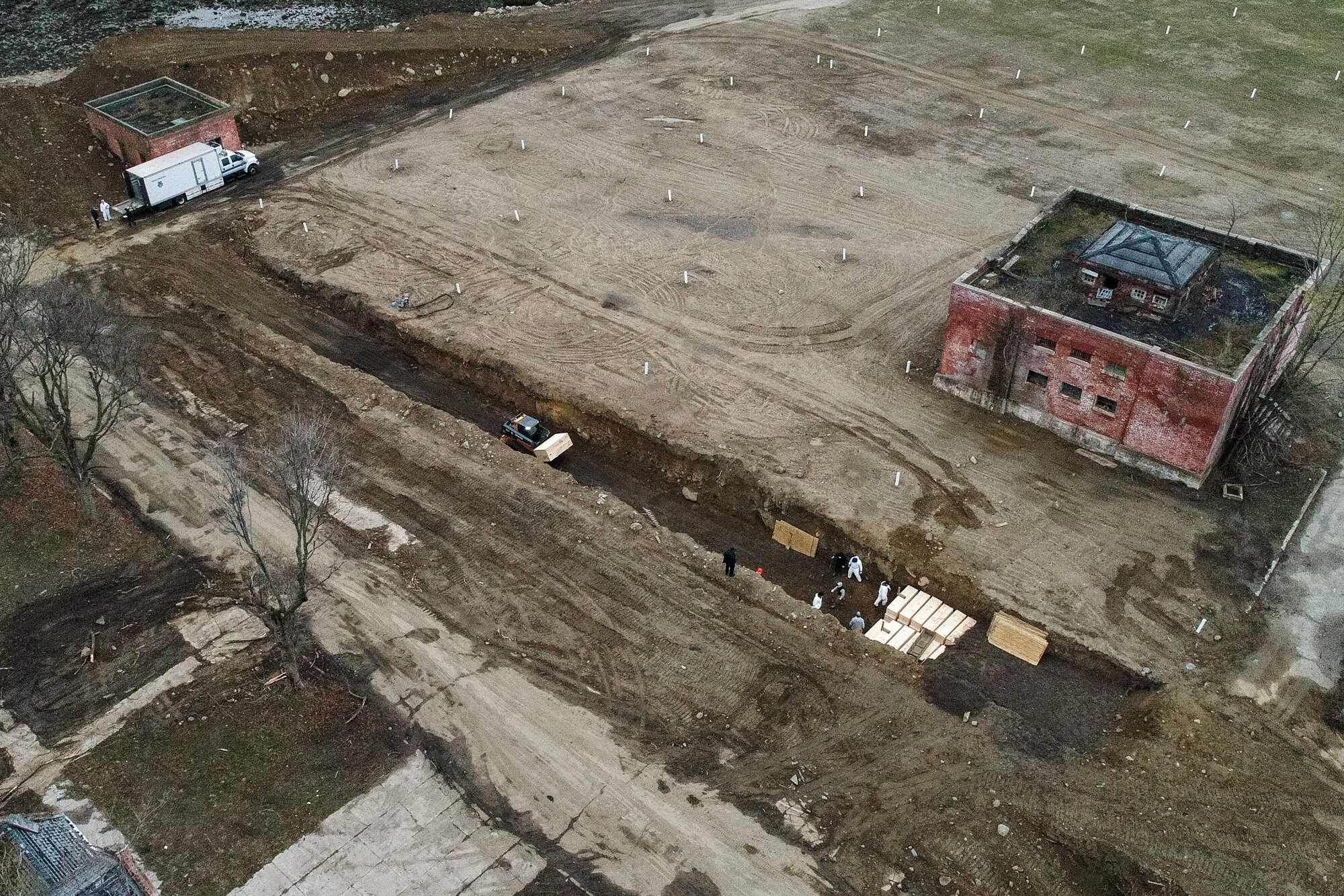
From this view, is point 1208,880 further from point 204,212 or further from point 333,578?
point 204,212

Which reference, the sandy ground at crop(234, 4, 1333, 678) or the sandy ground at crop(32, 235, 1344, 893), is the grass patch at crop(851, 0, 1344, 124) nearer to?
the sandy ground at crop(234, 4, 1333, 678)

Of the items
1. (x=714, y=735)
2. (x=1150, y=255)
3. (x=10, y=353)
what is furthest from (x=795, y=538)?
(x=10, y=353)

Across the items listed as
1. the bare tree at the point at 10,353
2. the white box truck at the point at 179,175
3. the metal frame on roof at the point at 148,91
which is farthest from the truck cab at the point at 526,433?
the metal frame on roof at the point at 148,91

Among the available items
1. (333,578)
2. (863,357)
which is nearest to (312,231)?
(333,578)

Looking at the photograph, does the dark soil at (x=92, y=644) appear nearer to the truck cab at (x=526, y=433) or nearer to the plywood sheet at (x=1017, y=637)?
the truck cab at (x=526, y=433)

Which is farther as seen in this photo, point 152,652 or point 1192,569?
point 1192,569
